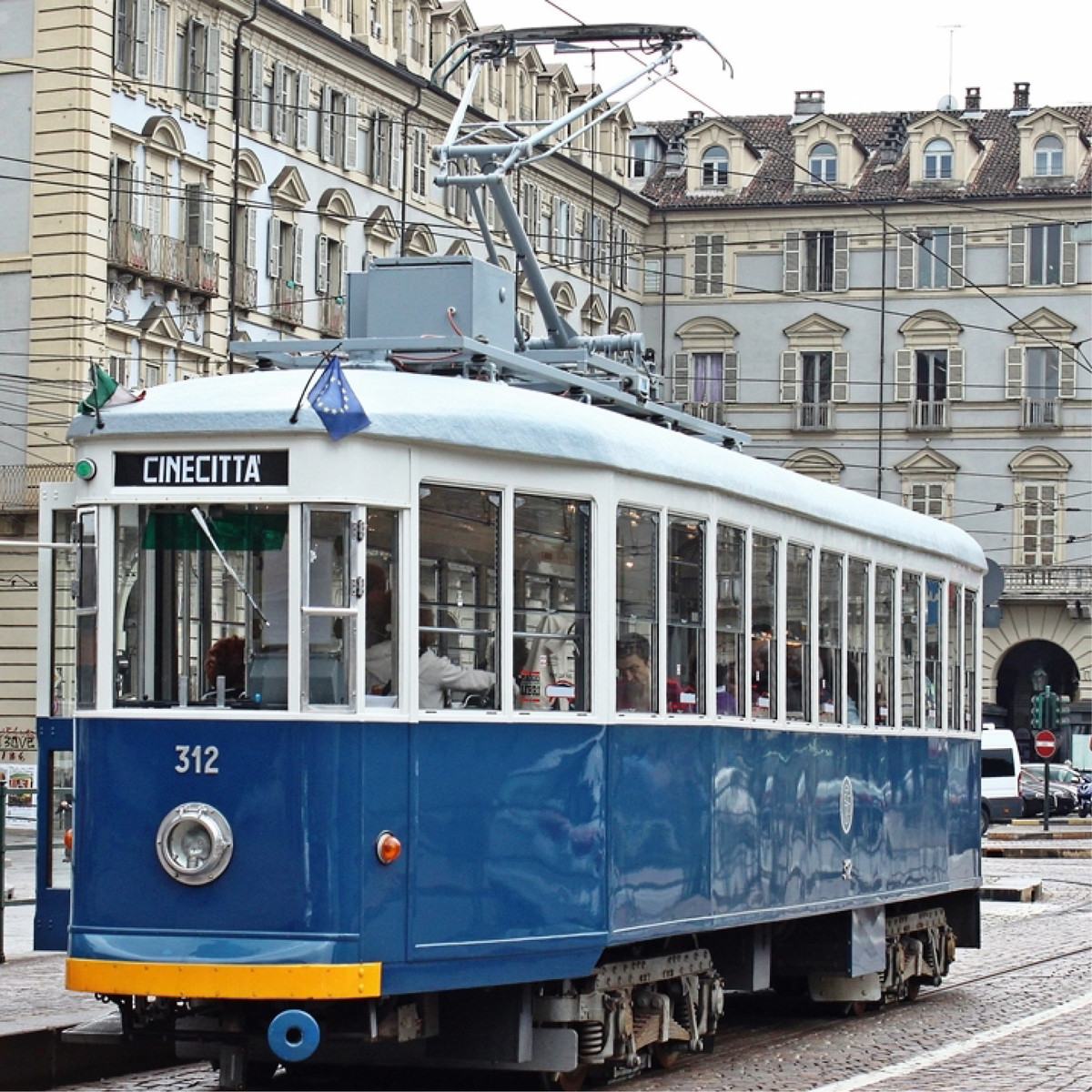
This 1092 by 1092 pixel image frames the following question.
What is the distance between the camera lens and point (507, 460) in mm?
9883

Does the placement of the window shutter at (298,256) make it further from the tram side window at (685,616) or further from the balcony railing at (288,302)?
the tram side window at (685,616)

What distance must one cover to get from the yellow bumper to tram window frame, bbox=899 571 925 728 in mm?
5941

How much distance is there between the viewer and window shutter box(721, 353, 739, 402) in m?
64.6

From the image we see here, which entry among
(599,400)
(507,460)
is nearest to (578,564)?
(507,460)

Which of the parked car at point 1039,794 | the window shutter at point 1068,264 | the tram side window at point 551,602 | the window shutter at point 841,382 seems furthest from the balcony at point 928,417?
the tram side window at point 551,602

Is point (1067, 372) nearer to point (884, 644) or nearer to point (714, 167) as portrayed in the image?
point (714, 167)

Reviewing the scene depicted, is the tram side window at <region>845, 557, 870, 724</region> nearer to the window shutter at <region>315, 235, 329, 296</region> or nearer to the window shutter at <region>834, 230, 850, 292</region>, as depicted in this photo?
the window shutter at <region>315, 235, 329, 296</region>

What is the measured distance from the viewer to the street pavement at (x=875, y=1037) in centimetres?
1095

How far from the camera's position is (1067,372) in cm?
6262

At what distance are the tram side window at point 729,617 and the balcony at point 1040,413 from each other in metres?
52.5

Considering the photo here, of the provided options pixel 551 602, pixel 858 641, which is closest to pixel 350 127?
pixel 858 641

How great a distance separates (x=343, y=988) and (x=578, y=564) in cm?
208

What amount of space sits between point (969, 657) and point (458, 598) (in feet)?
23.6

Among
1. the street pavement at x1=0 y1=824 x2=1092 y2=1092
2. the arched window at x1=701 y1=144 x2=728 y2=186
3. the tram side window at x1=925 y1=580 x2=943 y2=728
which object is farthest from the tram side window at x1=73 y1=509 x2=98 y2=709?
the arched window at x1=701 y1=144 x2=728 y2=186
